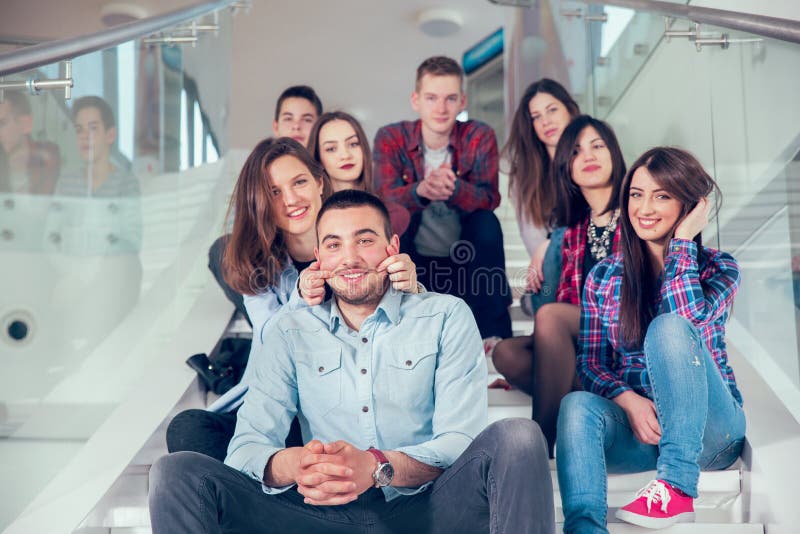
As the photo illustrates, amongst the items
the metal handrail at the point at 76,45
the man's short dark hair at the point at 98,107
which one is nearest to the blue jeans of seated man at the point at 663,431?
the metal handrail at the point at 76,45

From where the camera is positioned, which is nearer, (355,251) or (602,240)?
(355,251)

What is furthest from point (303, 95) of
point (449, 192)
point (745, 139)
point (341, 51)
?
point (341, 51)

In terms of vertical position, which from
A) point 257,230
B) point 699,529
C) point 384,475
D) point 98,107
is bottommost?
point 699,529

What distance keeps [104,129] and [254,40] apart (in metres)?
4.69

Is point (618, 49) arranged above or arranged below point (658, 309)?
above

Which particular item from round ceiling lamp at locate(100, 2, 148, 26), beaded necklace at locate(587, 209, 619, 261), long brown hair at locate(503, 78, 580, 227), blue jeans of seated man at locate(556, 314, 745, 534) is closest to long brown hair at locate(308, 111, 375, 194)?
long brown hair at locate(503, 78, 580, 227)

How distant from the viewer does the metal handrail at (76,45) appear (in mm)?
1805

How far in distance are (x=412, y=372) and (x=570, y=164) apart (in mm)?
1096

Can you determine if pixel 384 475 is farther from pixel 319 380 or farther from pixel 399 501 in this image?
pixel 319 380

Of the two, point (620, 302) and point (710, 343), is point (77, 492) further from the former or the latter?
point (710, 343)

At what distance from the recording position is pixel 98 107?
2609 mm

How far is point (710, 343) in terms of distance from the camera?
6.67 ft

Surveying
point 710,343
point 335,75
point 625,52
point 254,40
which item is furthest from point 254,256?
point 335,75

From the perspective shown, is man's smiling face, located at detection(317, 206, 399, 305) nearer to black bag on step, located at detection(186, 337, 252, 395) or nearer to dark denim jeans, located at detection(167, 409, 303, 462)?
dark denim jeans, located at detection(167, 409, 303, 462)
